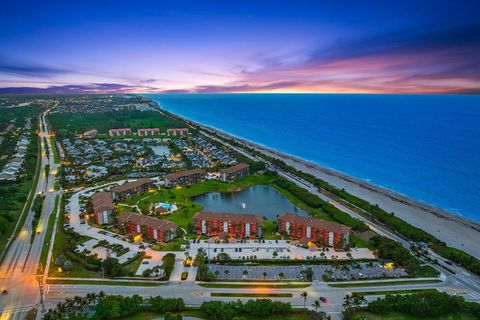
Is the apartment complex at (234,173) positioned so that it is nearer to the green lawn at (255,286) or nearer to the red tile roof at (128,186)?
the red tile roof at (128,186)

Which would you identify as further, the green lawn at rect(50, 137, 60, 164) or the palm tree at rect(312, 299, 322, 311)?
the green lawn at rect(50, 137, 60, 164)

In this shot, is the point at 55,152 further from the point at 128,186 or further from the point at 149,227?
the point at 149,227

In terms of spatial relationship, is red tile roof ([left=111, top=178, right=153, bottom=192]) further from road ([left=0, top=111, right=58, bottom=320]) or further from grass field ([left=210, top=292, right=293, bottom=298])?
grass field ([left=210, top=292, right=293, bottom=298])

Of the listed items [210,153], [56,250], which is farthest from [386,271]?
[210,153]

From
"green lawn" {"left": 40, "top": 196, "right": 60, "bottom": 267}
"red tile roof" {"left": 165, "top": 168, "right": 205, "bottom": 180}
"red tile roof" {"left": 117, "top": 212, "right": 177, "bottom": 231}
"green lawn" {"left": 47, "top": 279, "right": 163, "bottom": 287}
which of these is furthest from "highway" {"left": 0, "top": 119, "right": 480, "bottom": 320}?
"red tile roof" {"left": 165, "top": 168, "right": 205, "bottom": 180}

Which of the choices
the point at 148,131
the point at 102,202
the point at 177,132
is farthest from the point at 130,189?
the point at 148,131

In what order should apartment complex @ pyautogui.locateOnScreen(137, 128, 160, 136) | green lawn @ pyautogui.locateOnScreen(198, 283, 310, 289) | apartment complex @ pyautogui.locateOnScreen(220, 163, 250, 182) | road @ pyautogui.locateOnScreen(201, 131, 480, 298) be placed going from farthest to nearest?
apartment complex @ pyautogui.locateOnScreen(137, 128, 160, 136) < apartment complex @ pyautogui.locateOnScreen(220, 163, 250, 182) < road @ pyautogui.locateOnScreen(201, 131, 480, 298) < green lawn @ pyautogui.locateOnScreen(198, 283, 310, 289)

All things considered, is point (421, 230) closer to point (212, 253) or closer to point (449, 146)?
point (212, 253)
